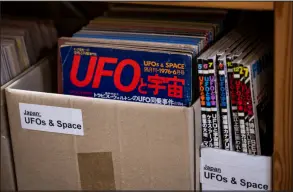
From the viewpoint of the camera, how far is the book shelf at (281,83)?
0.89 metres

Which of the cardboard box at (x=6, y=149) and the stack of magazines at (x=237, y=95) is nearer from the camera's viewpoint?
the stack of magazines at (x=237, y=95)

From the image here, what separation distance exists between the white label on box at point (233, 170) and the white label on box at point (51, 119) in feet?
0.86

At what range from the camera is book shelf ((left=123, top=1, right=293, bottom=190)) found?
34.9 inches

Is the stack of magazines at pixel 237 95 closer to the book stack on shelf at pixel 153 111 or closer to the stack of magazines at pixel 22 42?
the book stack on shelf at pixel 153 111

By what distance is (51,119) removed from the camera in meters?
1.08

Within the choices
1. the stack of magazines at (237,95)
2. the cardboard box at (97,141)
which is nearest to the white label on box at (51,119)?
the cardboard box at (97,141)

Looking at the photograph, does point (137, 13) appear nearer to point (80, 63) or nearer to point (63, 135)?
point (80, 63)

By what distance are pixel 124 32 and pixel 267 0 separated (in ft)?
1.14

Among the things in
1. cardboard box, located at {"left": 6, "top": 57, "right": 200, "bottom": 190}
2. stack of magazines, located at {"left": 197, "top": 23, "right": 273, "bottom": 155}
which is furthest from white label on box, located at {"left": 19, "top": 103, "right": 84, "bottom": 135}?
stack of magazines, located at {"left": 197, "top": 23, "right": 273, "bottom": 155}

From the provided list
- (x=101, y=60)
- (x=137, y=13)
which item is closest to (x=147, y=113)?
(x=101, y=60)

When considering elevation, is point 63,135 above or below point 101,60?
below

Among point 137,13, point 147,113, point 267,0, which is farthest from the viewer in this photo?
point 137,13

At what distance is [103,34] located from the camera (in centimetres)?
112

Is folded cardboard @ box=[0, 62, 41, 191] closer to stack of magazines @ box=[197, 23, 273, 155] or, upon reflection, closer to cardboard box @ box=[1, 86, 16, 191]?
cardboard box @ box=[1, 86, 16, 191]
